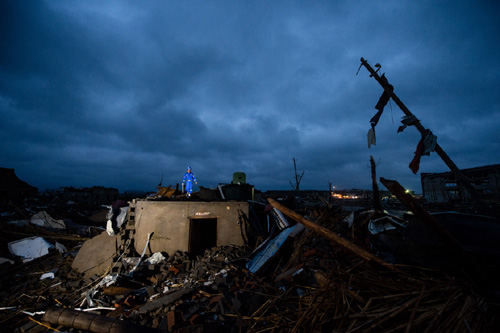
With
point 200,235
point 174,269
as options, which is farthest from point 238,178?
point 174,269

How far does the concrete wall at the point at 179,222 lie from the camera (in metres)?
Result: 8.08

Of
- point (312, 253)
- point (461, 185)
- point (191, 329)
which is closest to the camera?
point (191, 329)

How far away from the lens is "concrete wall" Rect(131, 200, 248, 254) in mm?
8078

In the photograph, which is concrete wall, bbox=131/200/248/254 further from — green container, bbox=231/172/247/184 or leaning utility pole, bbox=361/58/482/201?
leaning utility pole, bbox=361/58/482/201

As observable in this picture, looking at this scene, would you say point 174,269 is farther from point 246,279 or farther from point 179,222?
point 246,279

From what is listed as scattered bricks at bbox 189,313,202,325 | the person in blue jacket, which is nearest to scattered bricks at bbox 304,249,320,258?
scattered bricks at bbox 189,313,202,325

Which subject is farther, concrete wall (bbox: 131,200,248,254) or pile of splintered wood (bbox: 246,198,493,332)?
concrete wall (bbox: 131,200,248,254)

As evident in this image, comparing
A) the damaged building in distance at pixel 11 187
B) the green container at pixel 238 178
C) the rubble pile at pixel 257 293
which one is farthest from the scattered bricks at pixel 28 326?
the damaged building in distance at pixel 11 187

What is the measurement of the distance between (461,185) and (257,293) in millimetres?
24022

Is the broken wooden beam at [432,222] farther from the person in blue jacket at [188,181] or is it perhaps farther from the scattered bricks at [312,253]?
the person in blue jacket at [188,181]

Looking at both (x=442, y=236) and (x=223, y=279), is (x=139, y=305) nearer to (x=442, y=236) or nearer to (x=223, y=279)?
(x=223, y=279)

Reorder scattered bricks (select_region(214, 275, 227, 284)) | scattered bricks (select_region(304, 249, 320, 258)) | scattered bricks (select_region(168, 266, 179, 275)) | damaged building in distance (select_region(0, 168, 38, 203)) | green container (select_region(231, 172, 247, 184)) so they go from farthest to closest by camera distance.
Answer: damaged building in distance (select_region(0, 168, 38, 203)) → green container (select_region(231, 172, 247, 184)) → scattered bricks (select_region(168, 266, 179, 275)) → scattered bricks (select_region(214, 275, 227, 284)) → scattered bricks (select_region(304, 249, 320, 258))

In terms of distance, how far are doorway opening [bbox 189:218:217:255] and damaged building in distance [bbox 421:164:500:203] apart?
19.4 m

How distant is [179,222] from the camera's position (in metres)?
8.20
